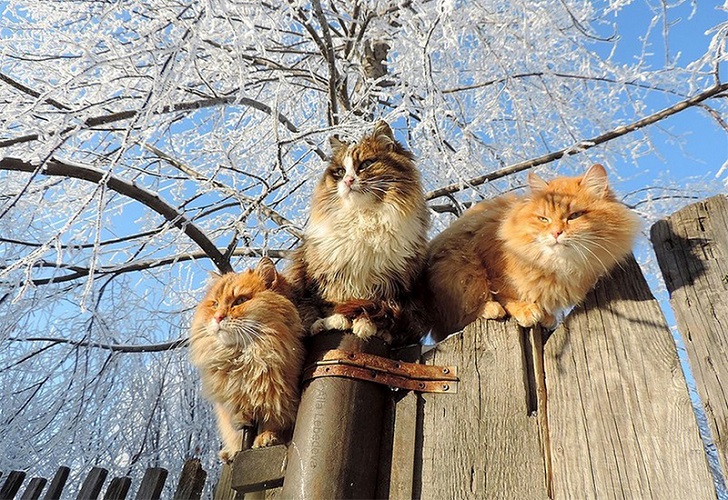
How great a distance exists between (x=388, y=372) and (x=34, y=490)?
245 centimetres

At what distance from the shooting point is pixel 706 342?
4.26 feet

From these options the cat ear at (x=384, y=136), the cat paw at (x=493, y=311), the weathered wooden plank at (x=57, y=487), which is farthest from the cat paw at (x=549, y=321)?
the weathered wooden plank at (x=57, y=487)

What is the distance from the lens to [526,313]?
1.63 meters

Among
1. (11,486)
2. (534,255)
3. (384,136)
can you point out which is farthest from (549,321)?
(11,486)

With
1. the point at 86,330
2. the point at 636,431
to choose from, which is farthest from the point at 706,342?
the point at 86,330

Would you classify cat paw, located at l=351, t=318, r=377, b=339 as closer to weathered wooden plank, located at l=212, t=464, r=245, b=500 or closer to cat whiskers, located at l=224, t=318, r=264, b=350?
cat whiskers, located at l=224, t=318, r=264, b=350

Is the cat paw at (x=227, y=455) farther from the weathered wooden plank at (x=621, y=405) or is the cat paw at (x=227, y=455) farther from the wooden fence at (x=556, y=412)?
the weathered wooden plank at (x=621, y=405)

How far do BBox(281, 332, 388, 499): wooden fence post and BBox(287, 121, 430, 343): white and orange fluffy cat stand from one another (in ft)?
0.60

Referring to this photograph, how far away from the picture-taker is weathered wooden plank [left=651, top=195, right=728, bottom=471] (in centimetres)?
123

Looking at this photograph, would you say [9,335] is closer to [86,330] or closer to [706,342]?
[86,330]

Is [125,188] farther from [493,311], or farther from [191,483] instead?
[493,311]

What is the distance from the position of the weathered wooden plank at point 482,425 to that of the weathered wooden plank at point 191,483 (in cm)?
109

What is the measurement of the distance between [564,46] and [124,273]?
4105 millimetres

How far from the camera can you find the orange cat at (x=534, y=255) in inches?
63.2
